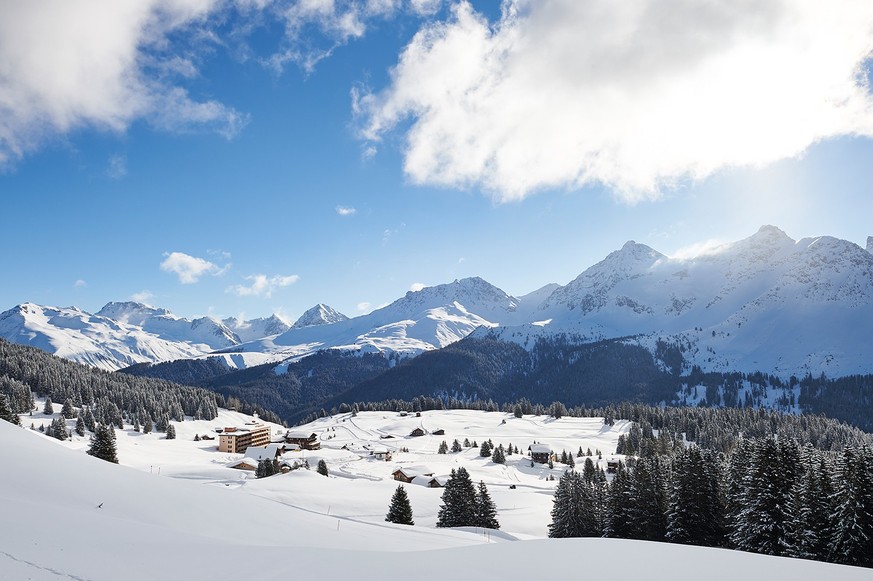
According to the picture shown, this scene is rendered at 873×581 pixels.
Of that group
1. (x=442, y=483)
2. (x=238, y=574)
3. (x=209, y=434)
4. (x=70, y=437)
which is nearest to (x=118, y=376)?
(x=209, y=434)

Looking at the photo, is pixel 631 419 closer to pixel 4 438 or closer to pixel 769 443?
pixel 769 443

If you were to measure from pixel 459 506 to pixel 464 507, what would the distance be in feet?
1.56

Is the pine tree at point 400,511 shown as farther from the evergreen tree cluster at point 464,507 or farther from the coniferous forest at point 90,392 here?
the coniferous forest at point 90,392

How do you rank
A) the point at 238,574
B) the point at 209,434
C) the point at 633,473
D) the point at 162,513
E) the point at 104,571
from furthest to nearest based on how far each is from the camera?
the point at 209,434
the point at 633,473
the point at 162,513
the point at 238,574
the point at 104,571

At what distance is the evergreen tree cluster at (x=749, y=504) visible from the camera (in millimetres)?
27078

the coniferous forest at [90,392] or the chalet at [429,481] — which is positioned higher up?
the coniferous forest at [90,392]

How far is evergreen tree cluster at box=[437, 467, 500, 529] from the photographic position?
44031 millimetres

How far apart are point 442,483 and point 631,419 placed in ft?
367

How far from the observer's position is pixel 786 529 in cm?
3027

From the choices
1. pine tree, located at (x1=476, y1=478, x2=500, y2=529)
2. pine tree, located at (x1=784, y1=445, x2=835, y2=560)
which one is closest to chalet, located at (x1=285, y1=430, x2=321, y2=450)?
pine tree, located at (x1=476, y1=478, x2=500, y2=529)

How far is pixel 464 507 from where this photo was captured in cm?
4419

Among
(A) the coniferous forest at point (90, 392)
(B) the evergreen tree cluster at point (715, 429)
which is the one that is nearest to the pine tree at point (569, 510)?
(B) the evergreen tree cluster at point (715, 429)

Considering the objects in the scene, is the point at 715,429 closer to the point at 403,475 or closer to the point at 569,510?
the point at 403,475

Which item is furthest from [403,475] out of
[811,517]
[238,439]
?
[811,517]
